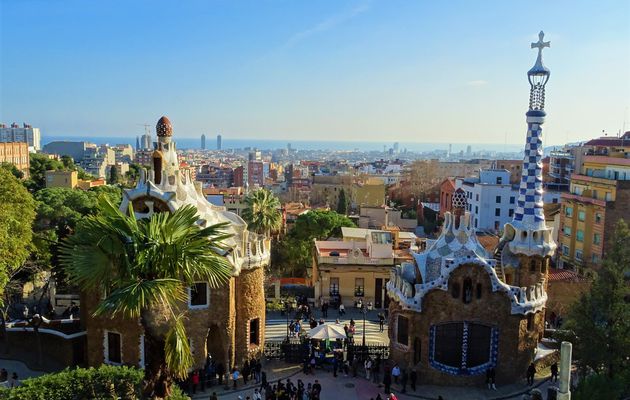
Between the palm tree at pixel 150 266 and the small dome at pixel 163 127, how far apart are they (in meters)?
11.1

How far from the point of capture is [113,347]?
2448 cm

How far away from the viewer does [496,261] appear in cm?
2581

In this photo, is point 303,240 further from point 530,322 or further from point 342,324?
point 530,322

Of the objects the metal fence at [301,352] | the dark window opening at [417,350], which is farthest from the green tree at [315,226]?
the dark window opening at [417,350]

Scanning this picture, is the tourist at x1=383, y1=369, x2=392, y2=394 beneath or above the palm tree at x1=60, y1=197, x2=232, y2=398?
beneath

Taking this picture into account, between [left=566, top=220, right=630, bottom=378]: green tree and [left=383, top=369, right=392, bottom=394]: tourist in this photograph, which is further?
[left=383, top=369, right=392, bottom=394]: tourist

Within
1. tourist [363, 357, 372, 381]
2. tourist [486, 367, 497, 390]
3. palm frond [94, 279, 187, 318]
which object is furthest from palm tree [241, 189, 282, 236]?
palm frond [94, 279, 187, 318]

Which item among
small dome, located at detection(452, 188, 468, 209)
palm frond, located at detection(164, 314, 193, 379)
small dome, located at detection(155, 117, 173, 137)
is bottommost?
palm frond, located at detection(164, 314, 193, 379)

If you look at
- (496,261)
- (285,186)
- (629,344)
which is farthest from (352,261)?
(285,186)

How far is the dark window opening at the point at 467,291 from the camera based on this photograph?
79.7 ft

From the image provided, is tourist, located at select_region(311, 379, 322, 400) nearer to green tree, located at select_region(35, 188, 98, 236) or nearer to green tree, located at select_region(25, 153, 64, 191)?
green tree, located at select_region(35, 188, 98, 236)

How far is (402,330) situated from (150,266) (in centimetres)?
1415

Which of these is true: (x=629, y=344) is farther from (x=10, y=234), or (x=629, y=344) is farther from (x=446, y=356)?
(x=10, y=234)

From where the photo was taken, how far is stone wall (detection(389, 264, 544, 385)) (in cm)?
2434
